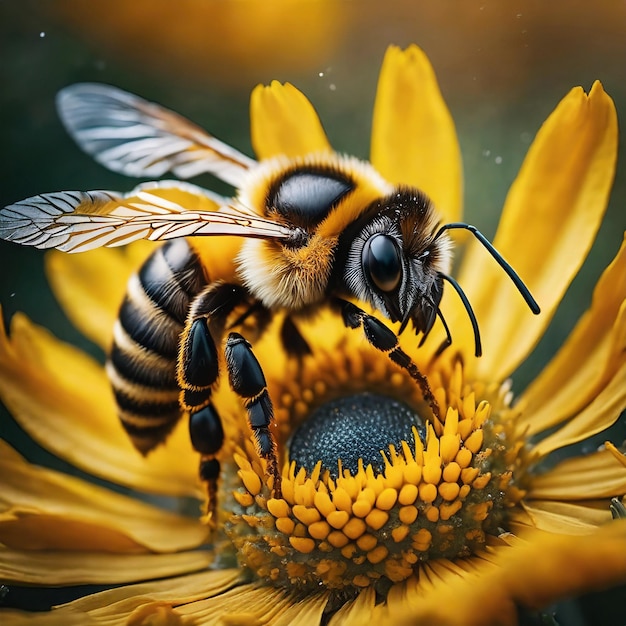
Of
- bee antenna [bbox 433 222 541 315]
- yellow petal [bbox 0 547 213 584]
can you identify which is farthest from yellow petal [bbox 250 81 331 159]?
yellow petal [bbox 0 547 213 584]

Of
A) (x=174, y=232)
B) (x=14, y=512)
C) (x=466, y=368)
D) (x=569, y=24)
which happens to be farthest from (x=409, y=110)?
(x=14, y=512)

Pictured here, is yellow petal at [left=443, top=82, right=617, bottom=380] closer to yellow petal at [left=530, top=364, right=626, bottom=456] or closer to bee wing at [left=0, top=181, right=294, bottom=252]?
yellow petal at [left=530, top=364, right=626, bottom=456]

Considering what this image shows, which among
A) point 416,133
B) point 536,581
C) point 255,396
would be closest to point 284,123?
point 416,133

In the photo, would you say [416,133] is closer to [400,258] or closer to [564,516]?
[400,258]

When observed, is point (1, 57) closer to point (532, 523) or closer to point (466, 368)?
point (466, 368)

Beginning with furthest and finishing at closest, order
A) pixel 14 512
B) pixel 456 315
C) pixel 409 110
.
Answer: pixel 409 110 → pixel 456 315 → pixel 14 512

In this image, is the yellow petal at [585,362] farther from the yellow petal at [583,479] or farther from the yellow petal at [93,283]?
the yellow petal at [93,283]
